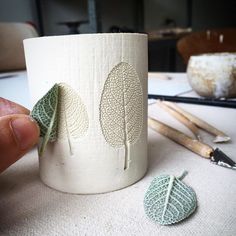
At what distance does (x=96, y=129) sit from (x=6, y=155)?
2.9 inches

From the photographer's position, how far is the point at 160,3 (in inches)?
114

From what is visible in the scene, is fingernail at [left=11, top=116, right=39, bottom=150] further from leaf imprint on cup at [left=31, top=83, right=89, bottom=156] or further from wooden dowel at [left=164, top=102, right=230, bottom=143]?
wooden dowel at [left=164, top=102, right=230, bottom=143]

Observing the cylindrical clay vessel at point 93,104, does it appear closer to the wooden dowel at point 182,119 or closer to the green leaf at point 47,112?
the green leaf at point 47,112

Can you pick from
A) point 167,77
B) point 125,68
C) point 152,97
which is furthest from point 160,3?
point 125,68

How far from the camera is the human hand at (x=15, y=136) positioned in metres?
0.20

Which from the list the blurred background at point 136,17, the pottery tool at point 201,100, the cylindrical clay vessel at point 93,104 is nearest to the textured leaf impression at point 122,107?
the cylindrical clay vessel at point 93,104

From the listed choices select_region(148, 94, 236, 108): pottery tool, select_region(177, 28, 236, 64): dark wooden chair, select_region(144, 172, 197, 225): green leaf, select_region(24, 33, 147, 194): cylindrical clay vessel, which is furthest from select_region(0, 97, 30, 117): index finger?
select_region(177, 28, 236, 64): dark wooden chair

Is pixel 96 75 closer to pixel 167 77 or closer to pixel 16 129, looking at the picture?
pixel 16 129

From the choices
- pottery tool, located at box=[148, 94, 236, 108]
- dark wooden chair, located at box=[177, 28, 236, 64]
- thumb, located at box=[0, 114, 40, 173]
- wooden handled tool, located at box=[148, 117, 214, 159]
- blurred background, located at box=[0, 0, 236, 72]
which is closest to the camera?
thumb, located at box=[0, 114, 40, 173]

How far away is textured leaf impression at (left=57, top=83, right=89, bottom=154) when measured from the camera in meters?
0.23

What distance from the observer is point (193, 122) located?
408 millimetres

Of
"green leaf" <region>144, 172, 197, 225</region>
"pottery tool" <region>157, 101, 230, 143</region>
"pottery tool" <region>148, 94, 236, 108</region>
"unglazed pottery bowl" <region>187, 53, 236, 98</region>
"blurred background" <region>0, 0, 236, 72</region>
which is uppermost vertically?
"blurred background" <region>0, 0, 236, 72</region>

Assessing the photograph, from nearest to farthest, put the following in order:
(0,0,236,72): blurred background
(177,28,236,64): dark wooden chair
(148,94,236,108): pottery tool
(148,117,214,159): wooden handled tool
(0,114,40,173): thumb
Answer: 1. (0,114,40,173): thumb
2. (148,117,214,159): wooden handled tool
3. (148,94,236,108): pottery tool
4. (177,28,236,64): dark wooden chair
5. (0,0,236,72): blurred background

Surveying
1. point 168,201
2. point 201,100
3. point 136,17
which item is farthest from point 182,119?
point 136,17
